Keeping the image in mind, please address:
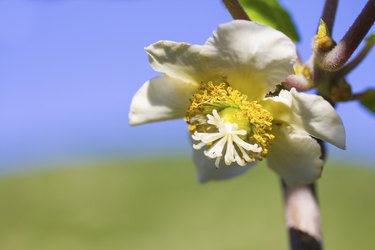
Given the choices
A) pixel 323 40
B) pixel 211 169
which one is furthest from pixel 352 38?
pixel 211 169

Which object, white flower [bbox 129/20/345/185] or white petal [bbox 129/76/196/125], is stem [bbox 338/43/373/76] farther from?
white petal [bbox 129/76/196/125]

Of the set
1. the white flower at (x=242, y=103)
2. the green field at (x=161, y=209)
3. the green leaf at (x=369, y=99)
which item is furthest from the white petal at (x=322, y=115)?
the green field at (x=161, y=209)

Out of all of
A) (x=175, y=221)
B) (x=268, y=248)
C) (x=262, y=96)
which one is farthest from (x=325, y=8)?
(x=175, y=221)

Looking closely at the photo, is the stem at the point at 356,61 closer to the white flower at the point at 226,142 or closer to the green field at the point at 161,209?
the white flower at the point at 226,142

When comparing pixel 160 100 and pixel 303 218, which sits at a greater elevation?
pixel 160 100

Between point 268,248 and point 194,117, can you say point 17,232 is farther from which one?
point 194,117

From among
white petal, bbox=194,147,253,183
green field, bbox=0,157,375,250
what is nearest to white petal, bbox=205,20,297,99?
white petal, bbox=194,147,253,183

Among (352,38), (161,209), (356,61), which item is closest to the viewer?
(352,38)

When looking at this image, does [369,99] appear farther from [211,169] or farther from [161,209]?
[161,209]
